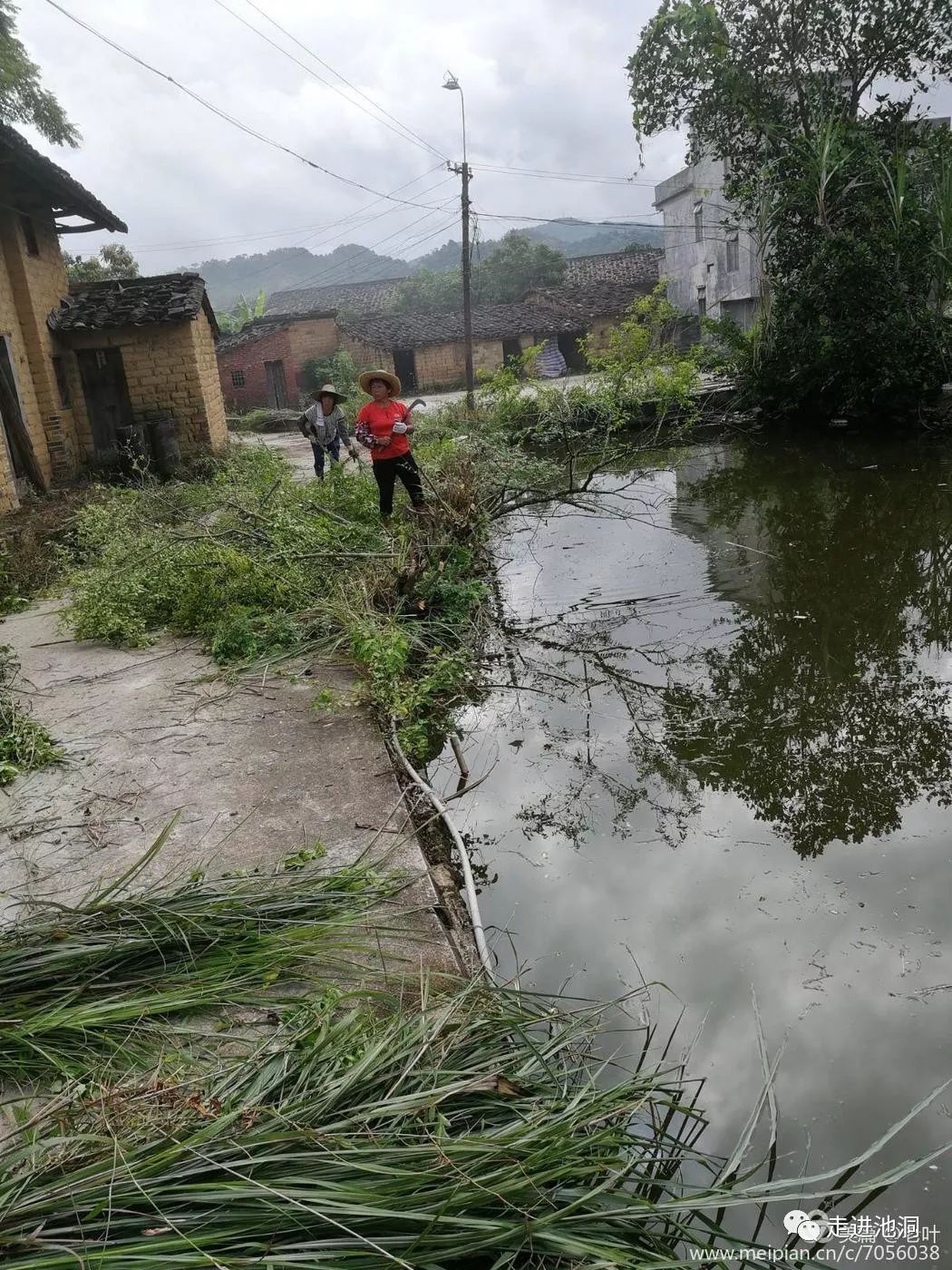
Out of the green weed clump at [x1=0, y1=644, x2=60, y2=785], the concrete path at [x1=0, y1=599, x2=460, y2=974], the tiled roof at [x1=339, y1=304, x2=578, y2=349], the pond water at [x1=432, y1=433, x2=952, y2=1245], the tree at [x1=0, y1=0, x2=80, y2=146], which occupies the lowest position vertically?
the pond water at [x1=432, y1=433, x2=952, y2=1245]

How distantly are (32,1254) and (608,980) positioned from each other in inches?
77.4

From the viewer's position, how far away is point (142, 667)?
19.1 feet

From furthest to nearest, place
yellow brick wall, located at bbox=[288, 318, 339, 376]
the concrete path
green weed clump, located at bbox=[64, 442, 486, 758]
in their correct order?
yellow brick wall, located at bbox=[288, 318, 339, 376] < green weed clump, located at bbox=[64, 442, 486, 758] < the concrete path

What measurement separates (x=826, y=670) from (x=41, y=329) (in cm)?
1072

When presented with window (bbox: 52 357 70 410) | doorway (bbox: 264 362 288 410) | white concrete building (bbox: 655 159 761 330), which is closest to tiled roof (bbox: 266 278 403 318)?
doorway (bbox: 264 362 288 410)

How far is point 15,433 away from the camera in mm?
10891

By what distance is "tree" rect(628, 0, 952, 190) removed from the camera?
48.8 feet

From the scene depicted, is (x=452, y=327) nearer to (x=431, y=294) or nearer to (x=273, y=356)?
(x=273, y=356)

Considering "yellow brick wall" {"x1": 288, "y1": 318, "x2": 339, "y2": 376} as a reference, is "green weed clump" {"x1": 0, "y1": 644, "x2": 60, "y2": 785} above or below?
below

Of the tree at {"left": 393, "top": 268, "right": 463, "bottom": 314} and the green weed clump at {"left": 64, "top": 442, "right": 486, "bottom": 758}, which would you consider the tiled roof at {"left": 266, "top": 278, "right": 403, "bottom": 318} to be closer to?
the tree at {"left": 393, "top": 268, "right": 463, "bottom": 314}

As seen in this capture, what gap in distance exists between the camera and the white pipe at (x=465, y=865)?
3.03 metres

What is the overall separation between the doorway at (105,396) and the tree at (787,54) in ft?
34.9

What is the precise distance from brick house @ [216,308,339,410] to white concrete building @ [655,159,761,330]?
11.8 metres

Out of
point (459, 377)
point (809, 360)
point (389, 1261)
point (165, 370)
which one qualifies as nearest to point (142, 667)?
point (389, 1261)
